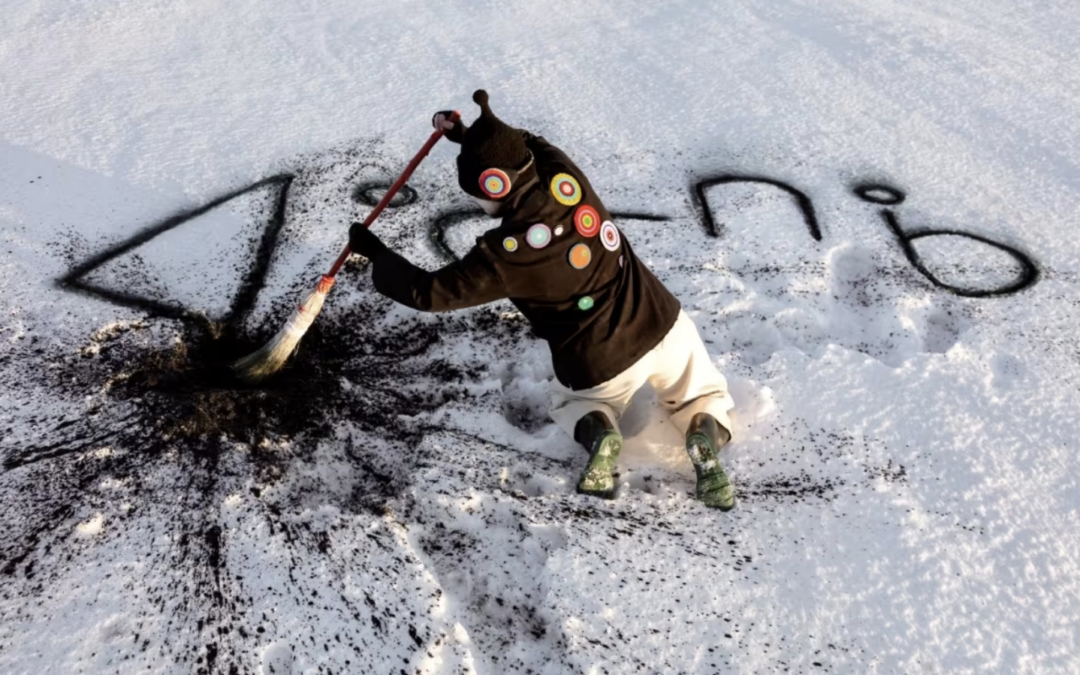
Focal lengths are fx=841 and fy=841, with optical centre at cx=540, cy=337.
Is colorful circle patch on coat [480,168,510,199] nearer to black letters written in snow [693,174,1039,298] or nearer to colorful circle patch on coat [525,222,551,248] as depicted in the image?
colorful circle patch on coat [525,222,551,248]

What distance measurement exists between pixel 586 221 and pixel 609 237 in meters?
0.07

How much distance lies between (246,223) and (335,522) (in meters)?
1.23

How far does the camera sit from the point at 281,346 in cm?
195

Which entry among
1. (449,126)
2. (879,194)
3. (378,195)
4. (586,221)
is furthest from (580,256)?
A: (879,194)

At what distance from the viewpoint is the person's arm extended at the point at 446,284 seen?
157 cm

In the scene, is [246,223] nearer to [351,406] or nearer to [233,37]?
[351,406]

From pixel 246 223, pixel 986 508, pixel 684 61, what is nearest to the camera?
pixel 986 508

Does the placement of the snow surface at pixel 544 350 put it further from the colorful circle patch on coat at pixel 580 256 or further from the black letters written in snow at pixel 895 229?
the colorful circle patch on coat at pixel 580 256

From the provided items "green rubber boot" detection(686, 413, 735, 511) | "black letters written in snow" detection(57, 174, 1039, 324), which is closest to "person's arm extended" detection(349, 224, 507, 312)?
"green rubber boot" detection(686, 413, 735, 511)

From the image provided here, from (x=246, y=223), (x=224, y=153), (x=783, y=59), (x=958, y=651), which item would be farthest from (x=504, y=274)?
(x=783, y=59)

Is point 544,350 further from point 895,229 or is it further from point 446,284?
point 895,229

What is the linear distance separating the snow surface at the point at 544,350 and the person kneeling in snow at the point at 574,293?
11 centimetres

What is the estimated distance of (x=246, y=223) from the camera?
8.34 feet

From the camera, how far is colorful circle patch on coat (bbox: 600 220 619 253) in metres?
1.65
